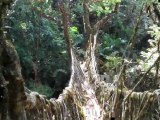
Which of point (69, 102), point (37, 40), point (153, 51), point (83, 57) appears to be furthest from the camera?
point (83, 57)

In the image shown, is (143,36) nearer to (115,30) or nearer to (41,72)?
(115,30)

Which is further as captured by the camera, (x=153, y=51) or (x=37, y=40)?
(x=37, y=40)

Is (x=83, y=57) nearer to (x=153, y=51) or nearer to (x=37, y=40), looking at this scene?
(x=37, y=40)

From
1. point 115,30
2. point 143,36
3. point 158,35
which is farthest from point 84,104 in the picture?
point 115,30

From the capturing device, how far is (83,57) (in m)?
7.70

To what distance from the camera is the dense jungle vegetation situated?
2.68m

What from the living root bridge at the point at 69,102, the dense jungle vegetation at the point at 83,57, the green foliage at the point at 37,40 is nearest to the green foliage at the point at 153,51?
the dense jungle vegetation at the point at 83,57

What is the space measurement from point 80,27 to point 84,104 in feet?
18.7

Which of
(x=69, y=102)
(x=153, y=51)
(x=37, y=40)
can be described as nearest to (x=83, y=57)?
(x=37, y=40)

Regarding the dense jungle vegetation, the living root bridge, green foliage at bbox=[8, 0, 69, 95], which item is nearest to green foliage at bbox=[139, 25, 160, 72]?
the dense jungle vegetation

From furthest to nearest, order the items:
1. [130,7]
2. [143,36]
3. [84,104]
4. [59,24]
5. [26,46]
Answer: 1. [130,7]
2. [143,36]
3. [59,24]
4. [26,46]
5. [84,104]

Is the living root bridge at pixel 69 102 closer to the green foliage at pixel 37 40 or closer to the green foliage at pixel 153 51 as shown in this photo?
the green foliage at pixel 153 51

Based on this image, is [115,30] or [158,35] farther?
[115,30]

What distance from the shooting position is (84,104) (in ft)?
13.0
